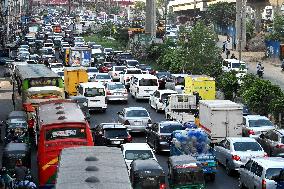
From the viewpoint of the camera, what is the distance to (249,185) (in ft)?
73.9

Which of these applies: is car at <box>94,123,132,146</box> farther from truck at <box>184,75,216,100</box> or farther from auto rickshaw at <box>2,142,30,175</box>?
truck at <box>184,75,216,100</box>

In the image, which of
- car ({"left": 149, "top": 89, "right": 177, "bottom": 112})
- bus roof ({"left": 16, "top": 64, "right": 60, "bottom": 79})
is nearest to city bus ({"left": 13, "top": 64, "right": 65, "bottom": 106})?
bus roof ({"left": 16, "top": 64, "right": 60, "bottom": 79})

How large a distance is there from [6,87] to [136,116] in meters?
26.5

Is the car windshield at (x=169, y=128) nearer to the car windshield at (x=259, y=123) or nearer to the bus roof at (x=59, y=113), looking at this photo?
the car windshield at (x=259, y=123)

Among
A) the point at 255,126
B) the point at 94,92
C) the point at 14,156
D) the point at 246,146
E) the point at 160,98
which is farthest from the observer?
the point at 160,98

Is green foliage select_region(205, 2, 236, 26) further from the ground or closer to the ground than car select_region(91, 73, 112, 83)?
further from the ground

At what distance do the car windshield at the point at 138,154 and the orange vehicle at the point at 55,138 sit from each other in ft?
6.68

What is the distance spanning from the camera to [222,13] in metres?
123

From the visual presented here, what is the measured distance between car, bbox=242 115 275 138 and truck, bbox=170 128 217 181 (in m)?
6.03

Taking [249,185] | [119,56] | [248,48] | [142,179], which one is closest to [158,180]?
[142,179]

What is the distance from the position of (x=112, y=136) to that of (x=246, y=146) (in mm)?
6111

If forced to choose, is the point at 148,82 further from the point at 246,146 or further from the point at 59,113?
the point at 59,113

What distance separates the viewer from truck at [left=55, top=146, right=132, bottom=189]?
46.4 ft

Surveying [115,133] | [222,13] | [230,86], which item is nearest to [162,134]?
[115,133]
